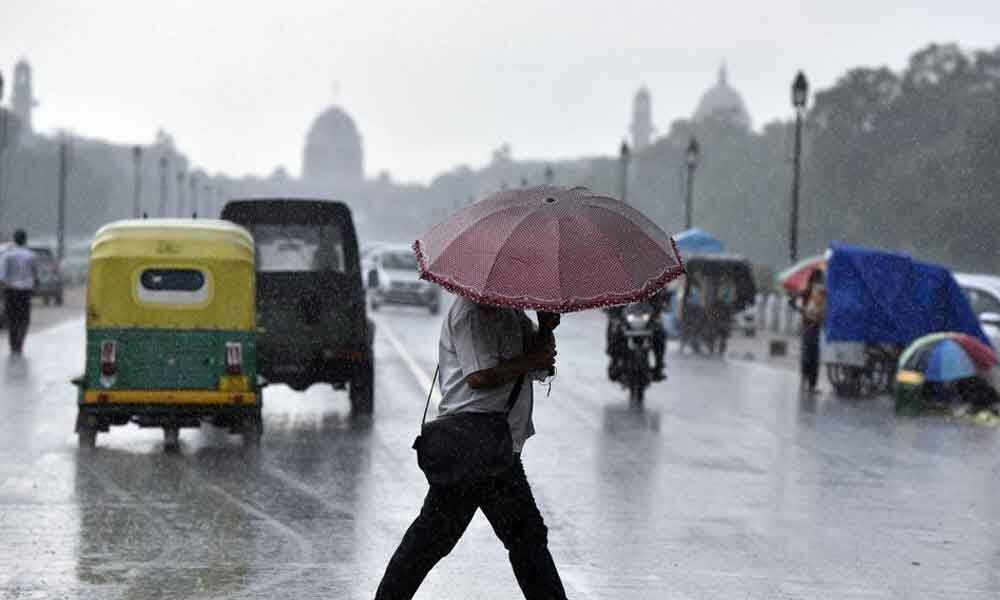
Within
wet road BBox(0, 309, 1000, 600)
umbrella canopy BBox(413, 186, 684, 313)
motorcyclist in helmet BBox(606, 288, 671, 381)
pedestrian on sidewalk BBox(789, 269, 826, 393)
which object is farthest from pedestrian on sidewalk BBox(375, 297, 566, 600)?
pedestrian on sidewalk BBox(789, 269, 826, 393)

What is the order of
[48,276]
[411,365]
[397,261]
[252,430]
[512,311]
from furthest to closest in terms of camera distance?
[397,261] → [48,276] → [411,365] → [252,430] → [512,311]

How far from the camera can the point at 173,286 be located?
49.4 feet

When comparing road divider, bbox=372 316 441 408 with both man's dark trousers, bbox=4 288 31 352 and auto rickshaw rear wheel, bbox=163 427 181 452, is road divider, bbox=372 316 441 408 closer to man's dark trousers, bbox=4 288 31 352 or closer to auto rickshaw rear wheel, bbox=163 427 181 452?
auto rickshaw rear wheel, bbox=163 427 181 452

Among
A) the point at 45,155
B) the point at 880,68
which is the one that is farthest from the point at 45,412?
the point at 45,155

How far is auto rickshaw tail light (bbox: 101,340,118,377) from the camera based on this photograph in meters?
14.6

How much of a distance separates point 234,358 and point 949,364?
905 centimetres

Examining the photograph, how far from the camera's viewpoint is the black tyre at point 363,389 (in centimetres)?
1817

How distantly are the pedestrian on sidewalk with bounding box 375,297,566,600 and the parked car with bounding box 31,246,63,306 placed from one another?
3978 centimetres

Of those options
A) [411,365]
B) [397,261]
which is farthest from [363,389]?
[397,261]

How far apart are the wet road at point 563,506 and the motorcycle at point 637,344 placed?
37cm

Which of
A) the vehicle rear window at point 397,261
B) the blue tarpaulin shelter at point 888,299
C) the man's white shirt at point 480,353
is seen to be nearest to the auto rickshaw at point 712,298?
the blue tarpaulin shelter at point 888,299

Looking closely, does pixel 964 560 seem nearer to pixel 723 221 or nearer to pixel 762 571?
pixel 762 571

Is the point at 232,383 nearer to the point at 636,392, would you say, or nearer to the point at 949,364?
the point at 636,392

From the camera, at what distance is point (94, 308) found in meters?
14.8
